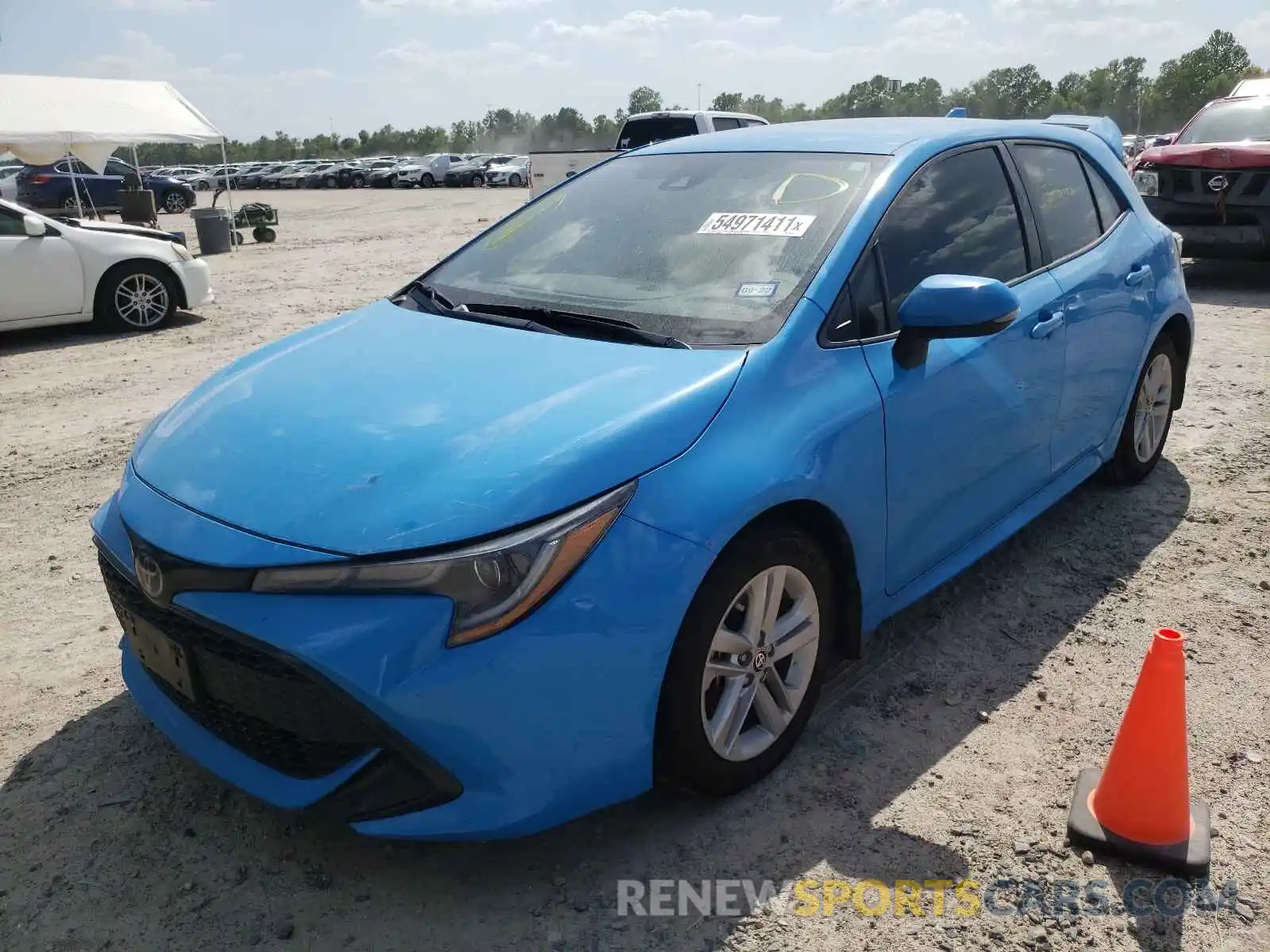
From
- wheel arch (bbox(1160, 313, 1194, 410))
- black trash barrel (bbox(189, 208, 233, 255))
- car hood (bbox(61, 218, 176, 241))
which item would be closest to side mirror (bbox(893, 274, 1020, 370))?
wheel arch (bbox(1160, 313, 1194, 410))

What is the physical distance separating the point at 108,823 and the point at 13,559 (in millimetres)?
2112

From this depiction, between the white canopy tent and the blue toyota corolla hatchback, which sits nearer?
the blue toyota corolla hatchback

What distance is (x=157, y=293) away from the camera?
9.34 m

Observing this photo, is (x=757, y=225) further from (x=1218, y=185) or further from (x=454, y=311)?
(x=1218, y=185)

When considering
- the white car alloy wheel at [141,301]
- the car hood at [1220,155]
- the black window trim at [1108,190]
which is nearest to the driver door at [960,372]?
the black window trim at [1108,190]

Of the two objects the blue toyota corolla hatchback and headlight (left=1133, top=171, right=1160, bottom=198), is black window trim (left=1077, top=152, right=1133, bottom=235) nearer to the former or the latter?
the blue toyota corolla hatchback

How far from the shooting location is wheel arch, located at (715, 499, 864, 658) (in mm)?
2465

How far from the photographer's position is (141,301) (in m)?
9.23

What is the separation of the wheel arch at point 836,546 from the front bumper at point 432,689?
12.3 inches

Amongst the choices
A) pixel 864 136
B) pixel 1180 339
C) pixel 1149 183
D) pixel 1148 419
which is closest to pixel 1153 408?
pixel 1148 419

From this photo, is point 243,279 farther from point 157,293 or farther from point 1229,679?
point 1229,679

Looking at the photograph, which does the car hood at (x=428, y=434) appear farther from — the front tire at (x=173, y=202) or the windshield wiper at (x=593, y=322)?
the front tire at (x=173, y=202)

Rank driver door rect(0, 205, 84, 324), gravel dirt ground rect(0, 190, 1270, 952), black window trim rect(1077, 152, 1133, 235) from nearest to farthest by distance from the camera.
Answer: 1. gravel dirt ground rect(0, 190, 1270, 952)
2. black window trim rect(1077, 152, 1133, 235)
3. driver door rect(0, 205, 84, 324)

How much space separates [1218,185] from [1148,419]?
604 cm
